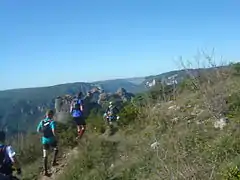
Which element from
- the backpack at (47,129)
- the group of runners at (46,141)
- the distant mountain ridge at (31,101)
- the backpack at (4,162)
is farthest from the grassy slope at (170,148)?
the distant mountain ridge at (31,101)

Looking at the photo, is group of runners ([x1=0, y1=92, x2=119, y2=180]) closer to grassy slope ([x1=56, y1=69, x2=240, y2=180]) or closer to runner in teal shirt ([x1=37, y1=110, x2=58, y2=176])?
runner in teal shirt ([x1=37, y1=110, x2=58, y2=176])

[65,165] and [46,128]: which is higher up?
[46,128]

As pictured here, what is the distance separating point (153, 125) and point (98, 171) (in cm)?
322

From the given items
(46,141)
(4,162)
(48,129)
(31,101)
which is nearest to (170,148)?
(4,162)

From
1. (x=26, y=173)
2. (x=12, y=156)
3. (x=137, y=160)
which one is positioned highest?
(x=12, y=156)

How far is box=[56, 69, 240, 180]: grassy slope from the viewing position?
6.45 metres

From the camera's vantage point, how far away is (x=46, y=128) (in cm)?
992

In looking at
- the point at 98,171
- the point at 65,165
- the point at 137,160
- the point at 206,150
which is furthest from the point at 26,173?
the point at 206,150

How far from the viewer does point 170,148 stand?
767cm

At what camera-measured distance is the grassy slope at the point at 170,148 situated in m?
6.45

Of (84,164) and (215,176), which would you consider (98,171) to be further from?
(215,176)

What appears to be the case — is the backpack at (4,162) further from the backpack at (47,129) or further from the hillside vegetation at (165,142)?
the backpack at (47,129)

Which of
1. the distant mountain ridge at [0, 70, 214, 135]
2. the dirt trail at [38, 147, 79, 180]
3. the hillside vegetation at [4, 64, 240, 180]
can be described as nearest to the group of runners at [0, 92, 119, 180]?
the dirt trail at [38, 147, 79, 180]

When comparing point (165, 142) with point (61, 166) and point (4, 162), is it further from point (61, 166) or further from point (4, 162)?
point (61, 166)
